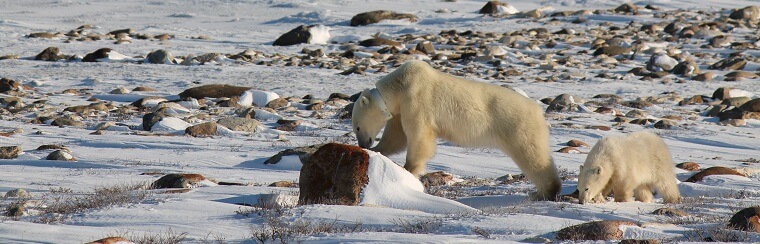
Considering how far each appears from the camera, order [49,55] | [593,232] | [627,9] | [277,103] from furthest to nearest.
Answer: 1. [627,9]
2. [49,55]
3. [277,103]
4. [593,232]

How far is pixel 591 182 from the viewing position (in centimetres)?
754

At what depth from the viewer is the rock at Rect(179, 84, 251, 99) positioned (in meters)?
17.2

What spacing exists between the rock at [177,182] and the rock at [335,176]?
4.60ft

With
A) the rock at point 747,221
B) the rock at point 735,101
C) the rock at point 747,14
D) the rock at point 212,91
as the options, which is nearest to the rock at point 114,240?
the rock at point 747,221

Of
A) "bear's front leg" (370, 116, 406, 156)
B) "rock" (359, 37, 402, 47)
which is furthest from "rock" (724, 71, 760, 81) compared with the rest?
"bear's front leg" (370, 116, 406, 156)

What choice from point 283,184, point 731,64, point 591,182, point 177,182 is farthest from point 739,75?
point 177,182

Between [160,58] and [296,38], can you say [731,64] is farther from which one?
[160,58]

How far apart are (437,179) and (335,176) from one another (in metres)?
2.27

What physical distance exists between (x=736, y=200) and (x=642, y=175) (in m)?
0.75

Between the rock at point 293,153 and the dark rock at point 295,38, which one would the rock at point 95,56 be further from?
the rock at point 293,153

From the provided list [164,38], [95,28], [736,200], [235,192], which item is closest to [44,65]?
[164,38]

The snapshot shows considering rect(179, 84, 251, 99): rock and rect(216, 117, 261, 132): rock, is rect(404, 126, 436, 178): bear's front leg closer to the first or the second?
rect(216, 117, 261, 132): rock

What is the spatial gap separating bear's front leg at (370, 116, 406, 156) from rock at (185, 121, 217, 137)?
442 centimetres

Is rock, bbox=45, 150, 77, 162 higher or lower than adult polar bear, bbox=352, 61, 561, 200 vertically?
lower
